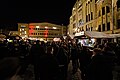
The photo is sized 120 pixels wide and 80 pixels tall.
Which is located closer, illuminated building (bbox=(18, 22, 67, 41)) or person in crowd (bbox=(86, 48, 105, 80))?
person in crowd (bbox=(86, 48, 105, 80))

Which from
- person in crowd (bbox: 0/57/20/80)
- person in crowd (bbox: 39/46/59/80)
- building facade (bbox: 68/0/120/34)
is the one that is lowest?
person in crowd (bbox: 39/46/59/80)

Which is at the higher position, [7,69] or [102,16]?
[102,16]

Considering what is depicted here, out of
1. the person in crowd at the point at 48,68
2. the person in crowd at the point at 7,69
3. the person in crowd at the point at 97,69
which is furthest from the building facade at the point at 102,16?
the person in crowd at the point at 7,69

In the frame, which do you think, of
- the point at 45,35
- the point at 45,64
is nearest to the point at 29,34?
the point at 45,35

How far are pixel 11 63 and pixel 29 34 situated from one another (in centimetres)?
13665

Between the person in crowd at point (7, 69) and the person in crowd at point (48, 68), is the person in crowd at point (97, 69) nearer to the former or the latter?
the person in crowd at point (48, 68)

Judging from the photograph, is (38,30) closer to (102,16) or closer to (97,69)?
(102,16)

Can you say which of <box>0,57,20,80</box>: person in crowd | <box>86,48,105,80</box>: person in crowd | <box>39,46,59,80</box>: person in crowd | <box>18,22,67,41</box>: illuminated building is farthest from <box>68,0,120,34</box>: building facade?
<box>18,22,67,41</box>: illuminated building

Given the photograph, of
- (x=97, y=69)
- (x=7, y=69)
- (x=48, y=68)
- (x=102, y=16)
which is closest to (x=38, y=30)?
(x=102, y=16)

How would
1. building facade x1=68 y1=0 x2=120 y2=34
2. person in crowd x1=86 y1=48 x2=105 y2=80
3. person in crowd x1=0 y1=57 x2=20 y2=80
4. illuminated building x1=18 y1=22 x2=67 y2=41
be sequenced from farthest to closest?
illuminated building x1=18 y1=22 x2=67 y2=41, building facade x1=68 y1=0 x2=120 y2=34, person in crowd x1=86 y1=48 x2=105 y2=80, person in crowd x1=0 y1=57 x2=20 y2=80

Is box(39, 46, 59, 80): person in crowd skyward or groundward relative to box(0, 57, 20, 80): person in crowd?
groundward

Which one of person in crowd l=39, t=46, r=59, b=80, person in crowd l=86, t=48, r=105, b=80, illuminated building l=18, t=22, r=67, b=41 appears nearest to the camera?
person in crowd l=86, t=48, r=105, b=80

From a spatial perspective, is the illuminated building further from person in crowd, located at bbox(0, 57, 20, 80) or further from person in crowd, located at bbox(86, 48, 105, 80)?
person in crowd, located at bbox(0, 57, 20, 80)

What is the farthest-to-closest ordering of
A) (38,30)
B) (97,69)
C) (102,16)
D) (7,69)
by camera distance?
1. (38,30)
2. (102,16)
3. (97,69)
4. (7,69)
